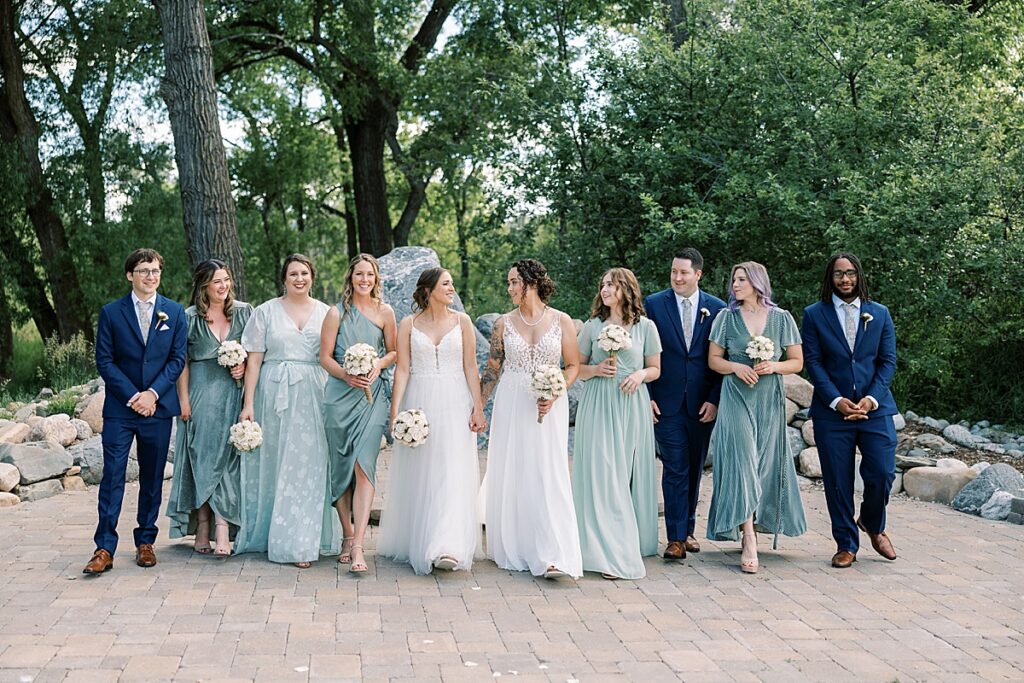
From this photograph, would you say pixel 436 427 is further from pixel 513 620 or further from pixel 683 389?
pixel 683 389

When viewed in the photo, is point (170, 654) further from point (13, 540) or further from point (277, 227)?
point (277, 227)

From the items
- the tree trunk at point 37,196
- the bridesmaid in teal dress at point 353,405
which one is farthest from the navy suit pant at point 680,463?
the tree trunk at point 37,196

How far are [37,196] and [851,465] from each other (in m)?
15.0

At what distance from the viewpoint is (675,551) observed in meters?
7.34

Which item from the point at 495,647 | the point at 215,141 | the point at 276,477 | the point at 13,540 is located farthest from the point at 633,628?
the point at 215,141

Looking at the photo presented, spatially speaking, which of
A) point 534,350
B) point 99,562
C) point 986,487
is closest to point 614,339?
point 534,350

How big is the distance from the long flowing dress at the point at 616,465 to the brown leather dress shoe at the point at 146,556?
2.80m

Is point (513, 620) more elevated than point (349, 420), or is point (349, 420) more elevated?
point (349, 420)

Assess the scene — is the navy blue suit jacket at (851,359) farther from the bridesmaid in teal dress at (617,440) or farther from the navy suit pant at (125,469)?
the navy suit pant at (125,469)

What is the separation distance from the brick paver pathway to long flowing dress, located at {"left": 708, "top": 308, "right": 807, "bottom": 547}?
35 centimetres

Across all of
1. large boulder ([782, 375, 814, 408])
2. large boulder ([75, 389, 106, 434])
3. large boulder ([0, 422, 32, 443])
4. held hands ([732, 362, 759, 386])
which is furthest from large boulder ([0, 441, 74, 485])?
large boulder ([782, 375, 814, 408])

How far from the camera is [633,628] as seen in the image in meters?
5.85

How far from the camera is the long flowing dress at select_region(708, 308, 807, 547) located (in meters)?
7.23

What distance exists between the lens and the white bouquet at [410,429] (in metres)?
6.86
